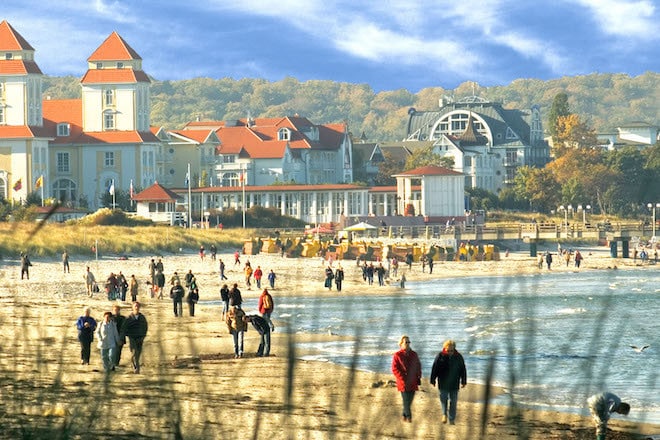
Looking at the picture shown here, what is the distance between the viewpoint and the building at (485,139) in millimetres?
137250

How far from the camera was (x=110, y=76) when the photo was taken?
347 feet

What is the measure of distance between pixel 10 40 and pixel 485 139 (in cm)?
5812

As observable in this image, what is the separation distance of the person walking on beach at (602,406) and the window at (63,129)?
100369 millimetres

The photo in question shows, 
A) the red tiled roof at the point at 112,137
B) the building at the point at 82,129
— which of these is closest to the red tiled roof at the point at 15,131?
the building at the point at 82,129

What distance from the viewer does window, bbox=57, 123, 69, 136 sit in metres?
103

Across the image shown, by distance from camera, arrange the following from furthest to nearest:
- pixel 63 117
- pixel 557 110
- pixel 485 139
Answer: pixel 485 139
pixel 557 110
pixel 63 117

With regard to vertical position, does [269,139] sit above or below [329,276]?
above

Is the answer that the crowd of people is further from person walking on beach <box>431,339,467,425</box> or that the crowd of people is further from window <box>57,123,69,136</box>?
window <box>57,123,69,136</box>

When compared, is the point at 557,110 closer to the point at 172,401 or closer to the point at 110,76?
the point at 110,76

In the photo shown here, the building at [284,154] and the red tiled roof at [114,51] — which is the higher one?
the red tiled roof at [114,51]

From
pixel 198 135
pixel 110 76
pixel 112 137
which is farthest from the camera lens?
pixel 198 135

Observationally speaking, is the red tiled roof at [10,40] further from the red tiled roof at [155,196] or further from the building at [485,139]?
the building at [485,139]

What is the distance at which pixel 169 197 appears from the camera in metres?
84.1

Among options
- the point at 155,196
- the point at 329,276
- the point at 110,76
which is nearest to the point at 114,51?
the point at 110,76
